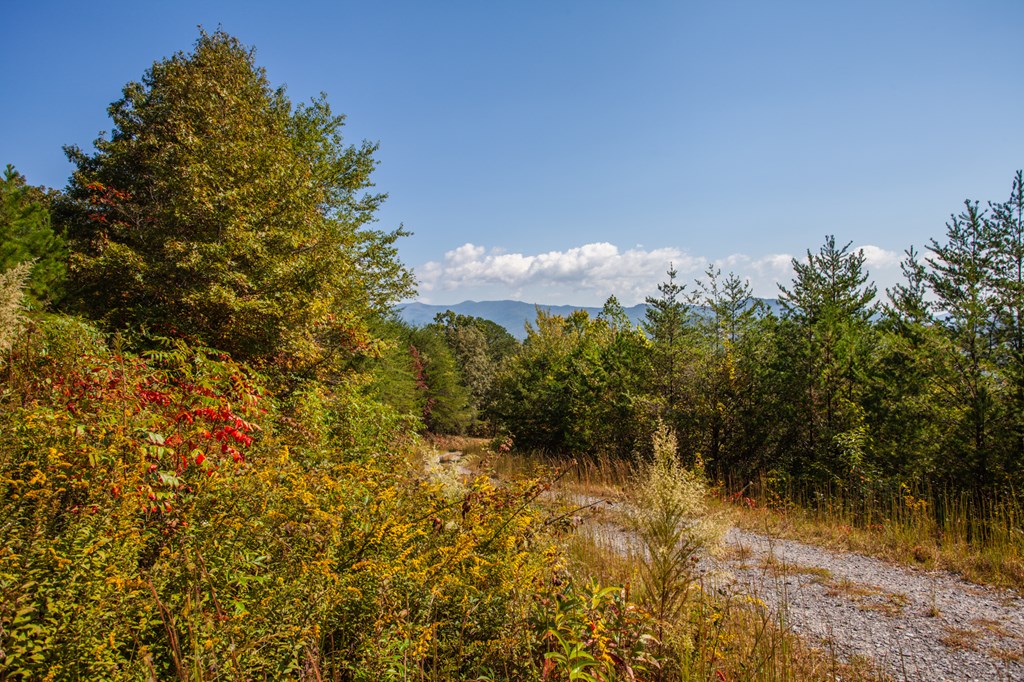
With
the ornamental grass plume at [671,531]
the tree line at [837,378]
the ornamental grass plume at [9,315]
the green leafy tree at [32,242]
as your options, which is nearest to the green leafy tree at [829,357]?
the tree line at [837,378]

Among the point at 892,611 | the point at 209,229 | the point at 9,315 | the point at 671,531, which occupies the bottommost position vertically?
the point at 892,611

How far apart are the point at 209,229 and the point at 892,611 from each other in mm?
9968

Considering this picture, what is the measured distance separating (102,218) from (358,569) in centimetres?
931

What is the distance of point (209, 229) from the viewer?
25.2ft

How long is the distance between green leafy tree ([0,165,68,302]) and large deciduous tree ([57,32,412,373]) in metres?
1.57

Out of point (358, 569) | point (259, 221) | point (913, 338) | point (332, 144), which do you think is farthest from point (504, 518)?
point (332, 144)

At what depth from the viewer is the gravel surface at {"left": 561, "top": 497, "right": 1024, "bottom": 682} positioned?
11.3 ft

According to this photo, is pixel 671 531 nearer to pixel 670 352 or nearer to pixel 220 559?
pixel 220 559

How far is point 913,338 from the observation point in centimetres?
826

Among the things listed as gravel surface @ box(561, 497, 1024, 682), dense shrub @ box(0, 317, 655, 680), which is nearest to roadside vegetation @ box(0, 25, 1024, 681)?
dense shrub @ box(0, 317, 655, 680)

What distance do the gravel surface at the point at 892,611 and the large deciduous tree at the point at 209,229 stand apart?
6558mm

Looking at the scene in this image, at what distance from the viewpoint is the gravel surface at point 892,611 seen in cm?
344

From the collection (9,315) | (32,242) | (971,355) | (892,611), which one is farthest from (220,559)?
(32,242)

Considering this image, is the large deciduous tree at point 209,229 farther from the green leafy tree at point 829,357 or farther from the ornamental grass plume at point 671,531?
the green leafy tree at point 829,357
